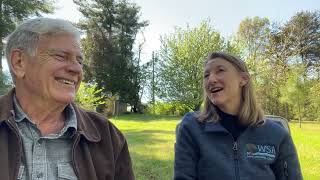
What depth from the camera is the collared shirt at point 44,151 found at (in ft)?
6.73

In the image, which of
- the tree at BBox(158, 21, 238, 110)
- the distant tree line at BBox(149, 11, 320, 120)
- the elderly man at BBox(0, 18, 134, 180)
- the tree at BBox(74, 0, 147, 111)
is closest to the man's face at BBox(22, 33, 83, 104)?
the elderly man at BBox(0, 18, 134, 180)

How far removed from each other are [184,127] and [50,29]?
1256 mm

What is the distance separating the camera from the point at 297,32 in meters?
39.1

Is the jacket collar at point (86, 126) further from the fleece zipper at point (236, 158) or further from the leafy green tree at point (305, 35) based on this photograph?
the leafy green tree at point (305, 35)

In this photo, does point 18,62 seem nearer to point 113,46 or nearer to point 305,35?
point 113,46

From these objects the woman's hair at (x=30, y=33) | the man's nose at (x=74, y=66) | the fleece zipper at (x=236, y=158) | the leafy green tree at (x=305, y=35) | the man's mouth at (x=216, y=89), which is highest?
the leafy green tree at (x=305, y=35)

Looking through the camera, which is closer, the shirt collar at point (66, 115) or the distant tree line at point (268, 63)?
the shirt collar at point (66, 115)

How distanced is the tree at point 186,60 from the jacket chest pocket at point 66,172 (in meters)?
26.9

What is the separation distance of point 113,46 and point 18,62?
115ft

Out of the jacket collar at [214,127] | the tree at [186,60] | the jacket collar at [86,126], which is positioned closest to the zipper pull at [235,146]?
the jacket collar at [214,127]

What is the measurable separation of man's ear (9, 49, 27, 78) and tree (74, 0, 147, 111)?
109 ft

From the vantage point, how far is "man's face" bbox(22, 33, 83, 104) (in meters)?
2.17

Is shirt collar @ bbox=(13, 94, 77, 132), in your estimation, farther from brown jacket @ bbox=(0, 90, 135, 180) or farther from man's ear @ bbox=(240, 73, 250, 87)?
man's ear @ bbox=(240, 73, 250, 87)

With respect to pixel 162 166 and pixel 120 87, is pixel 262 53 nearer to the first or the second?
→ pixel 120 87
